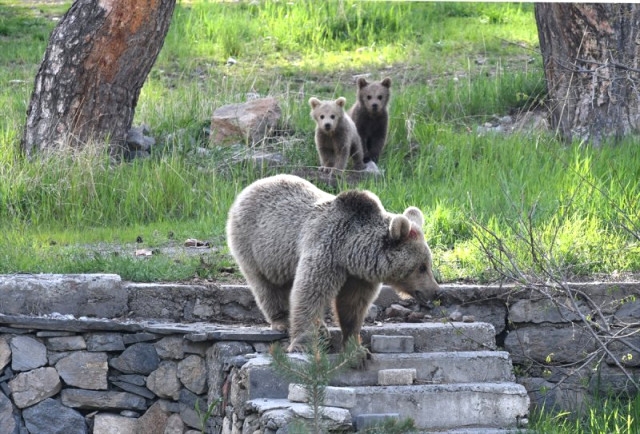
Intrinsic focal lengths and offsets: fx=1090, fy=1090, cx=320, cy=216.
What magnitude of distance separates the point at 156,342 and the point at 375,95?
209 inches

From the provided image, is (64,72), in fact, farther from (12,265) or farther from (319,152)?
(12,265)

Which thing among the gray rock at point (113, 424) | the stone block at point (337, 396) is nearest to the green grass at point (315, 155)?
the gray rock at point (113, 424)

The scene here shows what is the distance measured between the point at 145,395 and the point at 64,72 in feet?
16.2

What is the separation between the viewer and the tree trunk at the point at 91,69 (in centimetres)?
1142

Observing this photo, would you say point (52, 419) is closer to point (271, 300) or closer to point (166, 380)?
point (166, 380)

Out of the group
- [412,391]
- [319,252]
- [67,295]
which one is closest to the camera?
[412,391]

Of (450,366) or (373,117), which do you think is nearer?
(450,366)

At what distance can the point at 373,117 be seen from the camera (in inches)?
473

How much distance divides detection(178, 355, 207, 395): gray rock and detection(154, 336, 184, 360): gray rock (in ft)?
0.21

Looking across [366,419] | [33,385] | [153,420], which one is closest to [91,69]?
[33,385]

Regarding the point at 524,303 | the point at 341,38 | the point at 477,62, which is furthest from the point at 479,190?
the point at 341,38

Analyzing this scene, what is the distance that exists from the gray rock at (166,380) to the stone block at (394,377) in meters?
1.67

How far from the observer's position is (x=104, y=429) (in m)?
7.66

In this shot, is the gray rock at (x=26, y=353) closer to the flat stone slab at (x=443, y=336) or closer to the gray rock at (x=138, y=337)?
the gray rock at (x=138, y=337)
